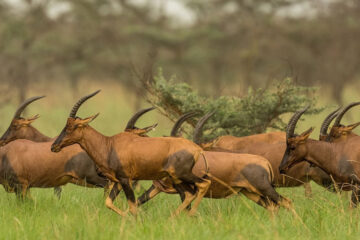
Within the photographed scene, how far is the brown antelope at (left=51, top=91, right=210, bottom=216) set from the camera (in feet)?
25.4

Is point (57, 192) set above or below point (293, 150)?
below

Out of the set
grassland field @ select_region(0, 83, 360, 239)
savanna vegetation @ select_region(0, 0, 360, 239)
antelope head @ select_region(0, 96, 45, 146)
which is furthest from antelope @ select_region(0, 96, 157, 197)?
savanna vegetation @ select_region(0, 0, 360, 239)

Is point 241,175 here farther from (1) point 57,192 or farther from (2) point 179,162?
(1) point 57,192

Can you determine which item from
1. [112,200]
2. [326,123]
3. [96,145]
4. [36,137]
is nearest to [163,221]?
[112,200]

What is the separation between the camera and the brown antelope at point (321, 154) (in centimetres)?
865

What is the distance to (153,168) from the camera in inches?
306

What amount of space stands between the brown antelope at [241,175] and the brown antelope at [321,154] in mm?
527

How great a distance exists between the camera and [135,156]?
7.76 metres

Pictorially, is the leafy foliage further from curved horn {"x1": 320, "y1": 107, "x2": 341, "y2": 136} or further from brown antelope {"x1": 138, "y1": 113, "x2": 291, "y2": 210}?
brown antelope {"x1": 138, "y1": 113, "x2": 291, "y2": 210}

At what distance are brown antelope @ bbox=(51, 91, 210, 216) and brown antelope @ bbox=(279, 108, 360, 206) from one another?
4.86ft

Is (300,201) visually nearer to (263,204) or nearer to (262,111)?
(263,204)

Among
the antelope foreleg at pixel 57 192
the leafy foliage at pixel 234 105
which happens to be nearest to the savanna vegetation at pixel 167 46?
the leafy foliage at pixel 234 105

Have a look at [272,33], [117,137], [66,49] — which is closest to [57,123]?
[66,49]

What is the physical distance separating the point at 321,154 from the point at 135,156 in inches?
109
